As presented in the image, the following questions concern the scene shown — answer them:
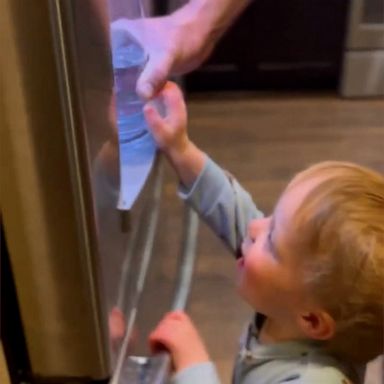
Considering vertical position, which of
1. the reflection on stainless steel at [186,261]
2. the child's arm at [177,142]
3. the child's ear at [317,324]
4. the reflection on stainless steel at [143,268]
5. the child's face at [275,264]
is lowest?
the reflection on stainless steel at [186,261]

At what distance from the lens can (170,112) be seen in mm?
925

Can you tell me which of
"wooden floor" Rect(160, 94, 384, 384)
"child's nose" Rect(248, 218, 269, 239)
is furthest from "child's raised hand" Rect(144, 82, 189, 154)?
"wooden floor" Rect(160, 94, 384, 384)

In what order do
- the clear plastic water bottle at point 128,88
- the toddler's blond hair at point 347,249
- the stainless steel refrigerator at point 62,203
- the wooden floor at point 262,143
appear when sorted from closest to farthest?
the stainless steel refrigerator at point 62,203 → the toddler's blond hair at point 347,249 → the clear plastic water bottle at point 128,88 → the wooden floor at point 262,143

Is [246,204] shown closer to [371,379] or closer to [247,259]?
[247,259]

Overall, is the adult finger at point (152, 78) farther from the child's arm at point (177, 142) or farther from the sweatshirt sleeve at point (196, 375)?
the sweatshirt sleeve at point (196, 375)

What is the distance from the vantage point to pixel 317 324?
2.67ft

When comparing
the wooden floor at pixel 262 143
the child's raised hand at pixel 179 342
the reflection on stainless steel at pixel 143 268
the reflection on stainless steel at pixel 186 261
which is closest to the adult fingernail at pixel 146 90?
the reflection on stainless steel at pixel 143 268

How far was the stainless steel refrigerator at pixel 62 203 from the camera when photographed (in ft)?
1.99

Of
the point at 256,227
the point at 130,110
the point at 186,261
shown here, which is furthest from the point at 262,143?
the point at 256,227

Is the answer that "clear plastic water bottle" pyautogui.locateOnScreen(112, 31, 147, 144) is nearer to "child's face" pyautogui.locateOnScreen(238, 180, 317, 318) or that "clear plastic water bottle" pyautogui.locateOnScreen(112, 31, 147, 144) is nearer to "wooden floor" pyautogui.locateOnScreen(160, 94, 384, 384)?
"child's face" pyautogui.locateOnScreen(238, 180, 317, 318)

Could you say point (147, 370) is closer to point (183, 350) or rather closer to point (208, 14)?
point (183, 350)

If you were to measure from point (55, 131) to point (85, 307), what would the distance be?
16 cm

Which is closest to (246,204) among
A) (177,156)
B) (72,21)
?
(177,156)

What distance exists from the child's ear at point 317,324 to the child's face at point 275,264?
0.01 meters
